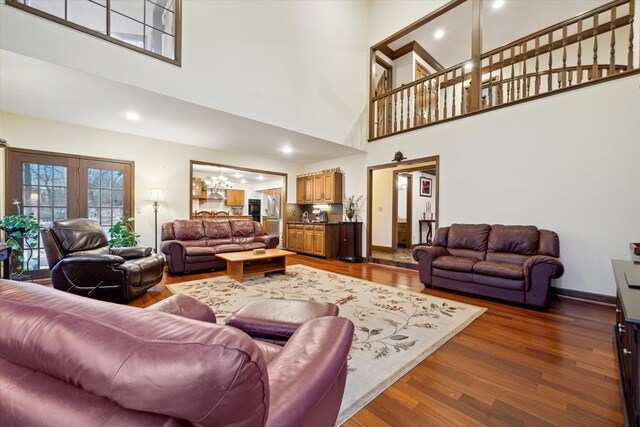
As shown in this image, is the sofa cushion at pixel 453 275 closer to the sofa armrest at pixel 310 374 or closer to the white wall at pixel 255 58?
the sofa armrest at pixel 310 374

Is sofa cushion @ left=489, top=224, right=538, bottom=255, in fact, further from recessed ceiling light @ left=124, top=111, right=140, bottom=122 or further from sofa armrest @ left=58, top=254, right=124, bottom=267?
recessed ceiling light @ left=124, top=111, right=140, bottom=122

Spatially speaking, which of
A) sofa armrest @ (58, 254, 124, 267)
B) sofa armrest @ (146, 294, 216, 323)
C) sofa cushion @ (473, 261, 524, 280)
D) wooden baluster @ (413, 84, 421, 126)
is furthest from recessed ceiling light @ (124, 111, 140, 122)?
sofa cushion @ (473, 261, 524, 280)

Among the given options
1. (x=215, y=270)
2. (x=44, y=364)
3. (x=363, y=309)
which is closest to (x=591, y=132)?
(x=363, y=309)

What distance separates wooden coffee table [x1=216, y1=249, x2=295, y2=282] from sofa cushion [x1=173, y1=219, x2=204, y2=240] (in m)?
1.22

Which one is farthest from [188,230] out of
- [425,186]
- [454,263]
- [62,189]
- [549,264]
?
[425,186]

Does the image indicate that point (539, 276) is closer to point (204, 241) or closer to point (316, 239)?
point (316, 239)

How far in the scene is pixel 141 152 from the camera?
16.8ft

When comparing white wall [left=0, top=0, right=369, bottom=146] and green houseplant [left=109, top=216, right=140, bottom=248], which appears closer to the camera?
white wall [left=0, top=0, right=369, bottom=146]

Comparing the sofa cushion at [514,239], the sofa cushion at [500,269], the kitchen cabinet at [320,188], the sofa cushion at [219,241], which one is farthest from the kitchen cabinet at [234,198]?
the sofa cushion at [500,269]

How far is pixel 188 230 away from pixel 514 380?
17.1 feet

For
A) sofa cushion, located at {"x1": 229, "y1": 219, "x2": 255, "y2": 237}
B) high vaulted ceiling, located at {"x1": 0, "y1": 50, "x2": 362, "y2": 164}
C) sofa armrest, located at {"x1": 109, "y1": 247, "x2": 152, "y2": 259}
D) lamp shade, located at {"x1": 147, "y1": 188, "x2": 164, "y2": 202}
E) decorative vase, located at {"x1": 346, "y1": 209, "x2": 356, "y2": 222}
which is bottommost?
sofa armrest, located at {"x1": 109, "y1": 247, "x2": 152, "y2": 259}

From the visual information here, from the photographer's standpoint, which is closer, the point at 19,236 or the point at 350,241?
the point at 19,236

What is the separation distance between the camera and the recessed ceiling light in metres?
3.97

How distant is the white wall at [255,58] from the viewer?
2779 mm
